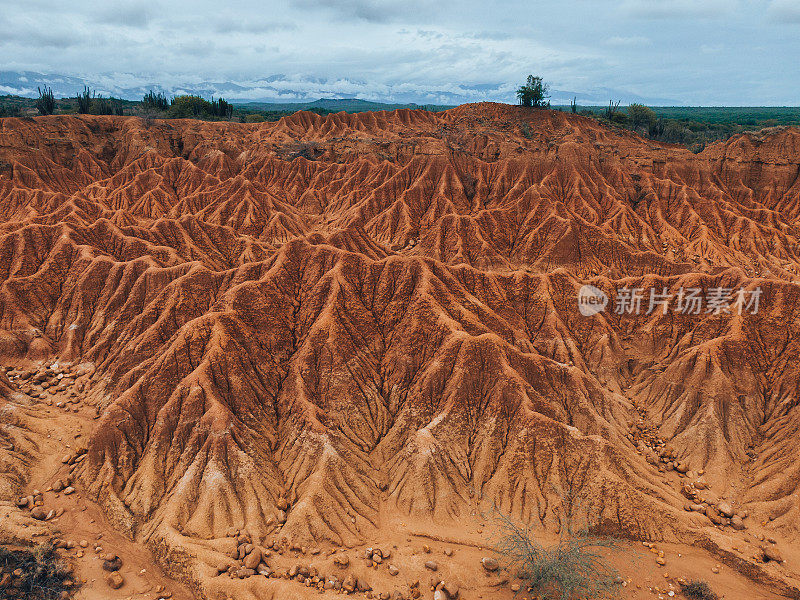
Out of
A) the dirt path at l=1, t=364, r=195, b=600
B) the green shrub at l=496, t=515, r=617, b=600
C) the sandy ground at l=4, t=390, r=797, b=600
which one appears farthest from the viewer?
the green shrub at l=496, t=515, r=617, b=600

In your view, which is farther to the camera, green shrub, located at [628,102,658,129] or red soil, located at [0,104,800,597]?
green shrub, located at [628,102,658,129]

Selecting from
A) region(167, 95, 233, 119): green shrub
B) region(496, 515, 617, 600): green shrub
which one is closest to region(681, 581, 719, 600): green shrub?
region(496, 515, 617, 600): green shrub

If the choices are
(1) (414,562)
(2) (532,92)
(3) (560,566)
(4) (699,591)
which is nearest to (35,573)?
(1) (414,562)

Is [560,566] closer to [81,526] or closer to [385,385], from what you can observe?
[385,385]

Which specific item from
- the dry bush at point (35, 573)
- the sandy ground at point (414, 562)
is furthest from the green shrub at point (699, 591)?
the dry bush at point (35, 573)

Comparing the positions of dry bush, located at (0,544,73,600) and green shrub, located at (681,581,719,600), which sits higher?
dry bush, located at (0,544,73,600)

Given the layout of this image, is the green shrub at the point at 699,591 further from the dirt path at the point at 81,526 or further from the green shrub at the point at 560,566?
the dirt path at the point at 81,526

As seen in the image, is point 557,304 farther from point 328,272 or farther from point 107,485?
point 107,485

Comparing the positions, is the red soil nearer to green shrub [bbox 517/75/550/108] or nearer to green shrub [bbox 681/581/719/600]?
green shrub [bbox 681/581/719/600]
